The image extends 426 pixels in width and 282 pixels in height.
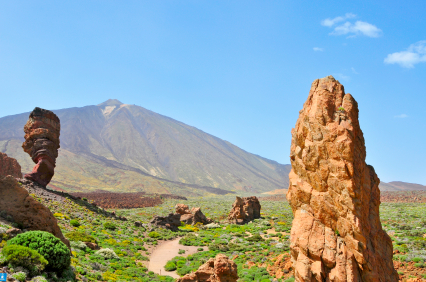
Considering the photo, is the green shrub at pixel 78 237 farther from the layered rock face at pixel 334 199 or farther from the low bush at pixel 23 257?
the layered rock face at pixel 334 199

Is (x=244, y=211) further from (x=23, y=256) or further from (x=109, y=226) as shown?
(x=23, y=256)

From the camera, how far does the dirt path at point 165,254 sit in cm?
2319

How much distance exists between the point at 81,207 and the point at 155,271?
2054 centimetres

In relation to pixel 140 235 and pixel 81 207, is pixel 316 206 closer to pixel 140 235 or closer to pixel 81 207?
pixel 140 235

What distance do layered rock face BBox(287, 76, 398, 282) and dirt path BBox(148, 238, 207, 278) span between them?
1393 centimetres

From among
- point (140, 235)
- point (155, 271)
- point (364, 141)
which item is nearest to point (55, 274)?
point (155, 271)

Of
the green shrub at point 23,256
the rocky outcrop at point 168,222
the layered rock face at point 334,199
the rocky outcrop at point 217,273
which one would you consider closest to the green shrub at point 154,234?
the rocky outcrop at point 168,222

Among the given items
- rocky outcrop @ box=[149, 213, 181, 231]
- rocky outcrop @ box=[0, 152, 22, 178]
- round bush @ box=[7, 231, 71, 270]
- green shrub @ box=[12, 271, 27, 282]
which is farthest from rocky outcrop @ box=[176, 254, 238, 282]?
rocky outcrop @ box=[0, 152, 22, 178]

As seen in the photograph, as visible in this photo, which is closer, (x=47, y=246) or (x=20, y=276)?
(x=20, y=276)

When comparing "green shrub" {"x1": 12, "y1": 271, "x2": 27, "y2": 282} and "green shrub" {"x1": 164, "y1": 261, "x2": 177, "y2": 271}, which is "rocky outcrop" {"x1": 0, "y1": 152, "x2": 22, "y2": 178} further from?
"green shrub" {"x1": 12, "y1": 271, "x2": 27, "y2": 282}

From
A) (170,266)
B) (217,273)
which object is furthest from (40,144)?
(217,273)

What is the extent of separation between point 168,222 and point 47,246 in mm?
29976

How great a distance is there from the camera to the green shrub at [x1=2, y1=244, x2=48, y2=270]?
1173 cm

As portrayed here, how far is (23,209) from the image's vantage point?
50.7 feet
